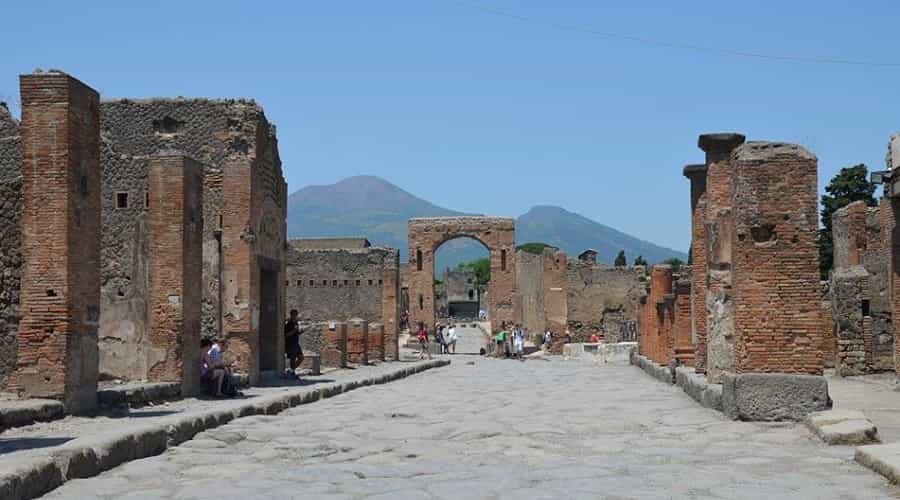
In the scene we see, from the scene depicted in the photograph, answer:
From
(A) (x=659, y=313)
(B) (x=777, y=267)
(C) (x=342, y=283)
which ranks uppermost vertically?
(C) (x=342, y=283)

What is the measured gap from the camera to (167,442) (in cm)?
857

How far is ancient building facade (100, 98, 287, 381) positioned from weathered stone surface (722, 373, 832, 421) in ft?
27.7

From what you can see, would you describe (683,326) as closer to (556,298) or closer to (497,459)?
(497,459)

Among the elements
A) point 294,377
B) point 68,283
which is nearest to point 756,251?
point 68,283

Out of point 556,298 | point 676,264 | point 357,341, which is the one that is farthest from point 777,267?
point 676,264

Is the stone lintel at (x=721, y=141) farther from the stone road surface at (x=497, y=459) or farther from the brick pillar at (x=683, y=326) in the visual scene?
the brick pillar at (x=683, y=326)

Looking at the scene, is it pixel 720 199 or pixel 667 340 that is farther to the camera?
pixel 667 340

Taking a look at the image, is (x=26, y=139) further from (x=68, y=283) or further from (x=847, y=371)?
(x=847, y=371)

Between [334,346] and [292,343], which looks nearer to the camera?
[292,343]

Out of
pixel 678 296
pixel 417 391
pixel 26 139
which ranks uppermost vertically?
pixel 26 139

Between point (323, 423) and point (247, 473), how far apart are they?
3.59m

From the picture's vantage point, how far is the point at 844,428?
8.56m

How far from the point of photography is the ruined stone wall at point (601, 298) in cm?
4131

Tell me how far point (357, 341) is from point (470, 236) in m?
21.0
